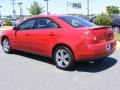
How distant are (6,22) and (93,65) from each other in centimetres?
3705

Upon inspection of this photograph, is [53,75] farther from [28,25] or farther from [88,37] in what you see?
[28,25]

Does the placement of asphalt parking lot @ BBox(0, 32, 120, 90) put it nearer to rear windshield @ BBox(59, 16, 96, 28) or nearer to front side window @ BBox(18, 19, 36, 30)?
front side window @ BBox(18, 19, 36, 30)

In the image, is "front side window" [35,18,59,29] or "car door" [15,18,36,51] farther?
"car door" [15,18,36,51]

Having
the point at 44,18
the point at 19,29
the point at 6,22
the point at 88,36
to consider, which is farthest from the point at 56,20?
the point at 6,22

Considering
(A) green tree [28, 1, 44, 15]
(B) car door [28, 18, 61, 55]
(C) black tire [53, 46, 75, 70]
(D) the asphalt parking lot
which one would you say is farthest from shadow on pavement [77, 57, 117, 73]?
(A) green tree [28, 1, 44, 15]

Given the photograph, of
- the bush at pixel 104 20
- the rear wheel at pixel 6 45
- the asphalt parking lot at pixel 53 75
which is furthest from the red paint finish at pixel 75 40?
the bush at pixel 104 20

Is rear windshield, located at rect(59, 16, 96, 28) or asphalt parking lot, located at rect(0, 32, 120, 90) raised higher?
rear windshield, located at rect(59, 16, 96, 28)

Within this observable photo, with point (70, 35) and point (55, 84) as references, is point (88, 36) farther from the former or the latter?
point (55, 84)

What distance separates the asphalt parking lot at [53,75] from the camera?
244 inches

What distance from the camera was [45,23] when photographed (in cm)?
848

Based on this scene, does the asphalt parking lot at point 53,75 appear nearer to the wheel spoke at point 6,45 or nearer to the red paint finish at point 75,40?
the red paint finish at point 75,40

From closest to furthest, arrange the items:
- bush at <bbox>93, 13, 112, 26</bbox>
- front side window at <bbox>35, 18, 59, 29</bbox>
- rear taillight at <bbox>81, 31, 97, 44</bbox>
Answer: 1. rear taillight at <bbox>81, 31, 97, 44</bbox>
2. front side window at <bbox>35, 18, 59, 29</bbox>
3. bush at <bbox>93, 13, 112, 26</bbox>

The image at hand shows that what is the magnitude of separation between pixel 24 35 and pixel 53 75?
249 cm

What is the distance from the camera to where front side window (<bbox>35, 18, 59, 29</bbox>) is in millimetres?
8141
